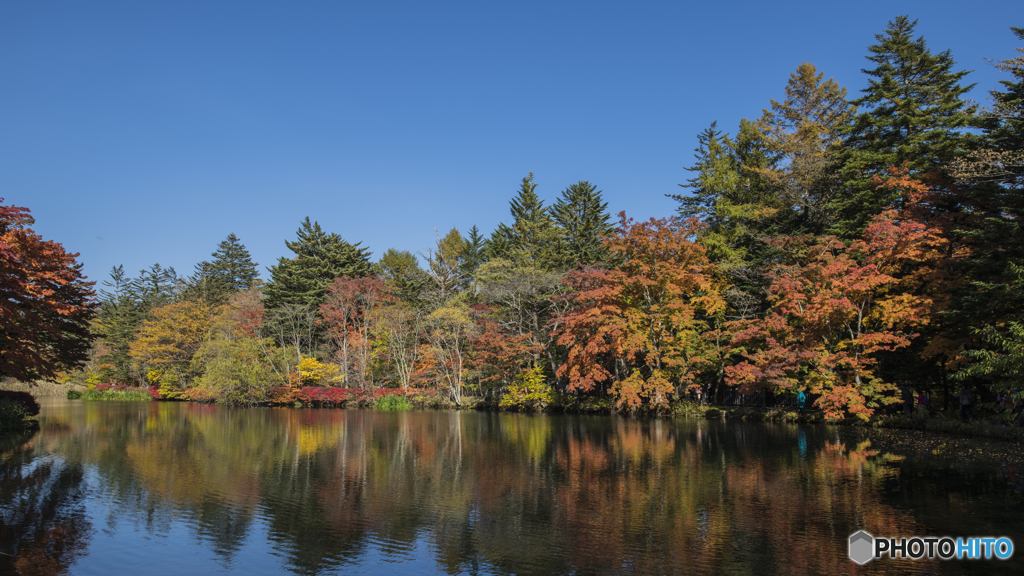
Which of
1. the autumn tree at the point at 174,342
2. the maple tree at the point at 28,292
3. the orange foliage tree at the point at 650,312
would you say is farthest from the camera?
the autumn tree at the point at 174,342

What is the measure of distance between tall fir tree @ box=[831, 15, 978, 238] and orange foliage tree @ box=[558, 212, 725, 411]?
6681mm

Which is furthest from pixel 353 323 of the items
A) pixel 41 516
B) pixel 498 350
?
pixel 41 516

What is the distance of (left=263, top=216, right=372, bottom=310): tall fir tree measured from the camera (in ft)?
151

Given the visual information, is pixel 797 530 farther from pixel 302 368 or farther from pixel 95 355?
pixel 95 355

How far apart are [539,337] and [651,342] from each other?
918cm

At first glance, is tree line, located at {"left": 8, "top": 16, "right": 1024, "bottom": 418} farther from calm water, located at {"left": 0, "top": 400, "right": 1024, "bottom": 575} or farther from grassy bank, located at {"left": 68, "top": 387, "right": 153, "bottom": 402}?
calm water, located at {"left": 0, "top": 400, "right": 1024, "bottom": 575}

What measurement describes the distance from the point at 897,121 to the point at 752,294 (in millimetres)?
10238

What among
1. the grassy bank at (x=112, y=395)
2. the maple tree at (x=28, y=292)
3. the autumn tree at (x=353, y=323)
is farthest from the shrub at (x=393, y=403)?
the grassy bank at (x=112, y=395)

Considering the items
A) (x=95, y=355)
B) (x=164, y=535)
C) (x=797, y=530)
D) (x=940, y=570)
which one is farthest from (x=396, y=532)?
(x=95, y=355)

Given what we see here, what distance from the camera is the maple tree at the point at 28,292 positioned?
17625 millimetres

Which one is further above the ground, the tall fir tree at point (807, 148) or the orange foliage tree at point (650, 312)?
the tall fir tree at point (807, 148)

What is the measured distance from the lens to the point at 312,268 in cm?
4769

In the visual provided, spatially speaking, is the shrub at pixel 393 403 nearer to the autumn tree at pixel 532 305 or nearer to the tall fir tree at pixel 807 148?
the autumn tree at pixel 532 305

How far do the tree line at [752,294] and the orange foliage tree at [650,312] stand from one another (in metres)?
0.11
